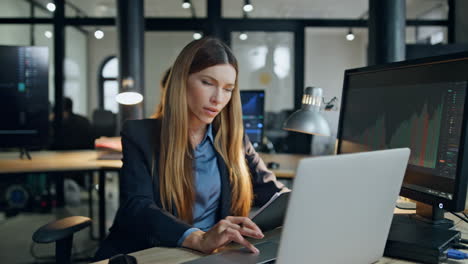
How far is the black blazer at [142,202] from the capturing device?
1.18 meters

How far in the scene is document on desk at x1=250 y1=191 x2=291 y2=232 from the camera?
1.05 metres

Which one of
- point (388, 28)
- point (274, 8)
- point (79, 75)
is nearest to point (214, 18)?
point (274, 8)

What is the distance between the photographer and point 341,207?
71cm

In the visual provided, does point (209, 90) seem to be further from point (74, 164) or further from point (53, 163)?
point (53, 163)

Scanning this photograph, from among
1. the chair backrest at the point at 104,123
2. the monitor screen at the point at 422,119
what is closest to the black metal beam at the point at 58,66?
the chair backrest at the point at 104,123

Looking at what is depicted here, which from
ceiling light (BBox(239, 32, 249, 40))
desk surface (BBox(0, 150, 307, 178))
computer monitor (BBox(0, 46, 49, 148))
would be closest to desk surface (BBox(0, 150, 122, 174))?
desk surface (BBox(0, 150, 307, 178))

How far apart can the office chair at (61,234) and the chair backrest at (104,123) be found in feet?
12.9

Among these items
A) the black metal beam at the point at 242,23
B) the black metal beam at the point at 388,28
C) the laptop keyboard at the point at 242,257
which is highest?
the black metal beam at the point at 242,23

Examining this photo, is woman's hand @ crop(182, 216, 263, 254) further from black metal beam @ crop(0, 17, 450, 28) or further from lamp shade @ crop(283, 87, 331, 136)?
black metal beam @ crop(0, 17, 450, 28)

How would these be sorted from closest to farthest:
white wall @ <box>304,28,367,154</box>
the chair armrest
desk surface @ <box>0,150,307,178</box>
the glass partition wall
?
the chair armrest → desk surface @ <box>0,150,307,178</box> → the glass partition wall → white wall @ <box>304,28,367,154</box>

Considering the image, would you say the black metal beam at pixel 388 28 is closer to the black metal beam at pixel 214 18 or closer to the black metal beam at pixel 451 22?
the black metal beam at pixel 214 18

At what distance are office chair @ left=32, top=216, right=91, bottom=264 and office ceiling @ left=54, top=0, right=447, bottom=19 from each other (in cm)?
481

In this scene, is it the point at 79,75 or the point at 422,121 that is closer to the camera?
the point at 422,121

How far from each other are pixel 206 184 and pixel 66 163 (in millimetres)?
1972
